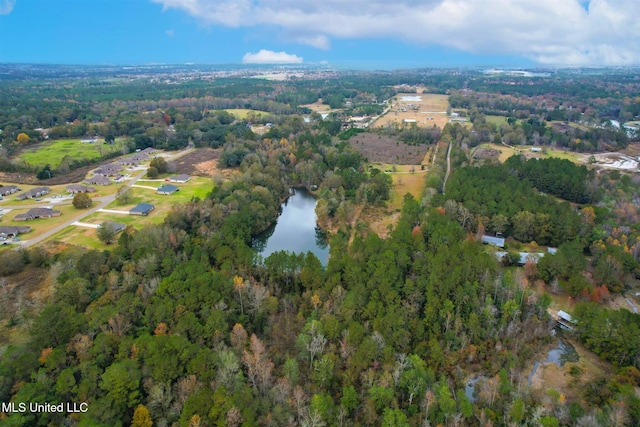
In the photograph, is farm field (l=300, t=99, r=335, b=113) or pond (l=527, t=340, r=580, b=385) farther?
farm field (l=300, t=99, r=335, b=113)

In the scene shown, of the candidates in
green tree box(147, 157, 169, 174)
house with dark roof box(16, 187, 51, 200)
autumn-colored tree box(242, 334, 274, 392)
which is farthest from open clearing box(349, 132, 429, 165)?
house with dark roof box(16, 187, 51, 200)

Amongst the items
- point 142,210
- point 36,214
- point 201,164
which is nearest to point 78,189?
point 36,214

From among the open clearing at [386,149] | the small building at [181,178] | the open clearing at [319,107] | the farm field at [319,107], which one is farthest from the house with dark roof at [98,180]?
the farm field at [319,107]

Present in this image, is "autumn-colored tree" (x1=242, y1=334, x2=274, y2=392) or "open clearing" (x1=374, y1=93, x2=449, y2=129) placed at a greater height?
"open clearing" (x1=374, y1=93, x2=449, y2=129)

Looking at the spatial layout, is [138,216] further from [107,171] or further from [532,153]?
[532,153]

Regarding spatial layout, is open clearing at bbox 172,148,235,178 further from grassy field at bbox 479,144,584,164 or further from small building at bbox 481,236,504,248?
grassy field at bbox 479,144,584,164

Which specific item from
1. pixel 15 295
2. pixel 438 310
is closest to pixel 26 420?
pixel 15 295
